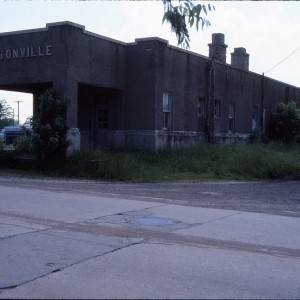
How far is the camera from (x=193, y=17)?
160 inches

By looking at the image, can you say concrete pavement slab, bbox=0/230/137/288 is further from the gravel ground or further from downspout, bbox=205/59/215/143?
downspout, bbox=205/59/215/143

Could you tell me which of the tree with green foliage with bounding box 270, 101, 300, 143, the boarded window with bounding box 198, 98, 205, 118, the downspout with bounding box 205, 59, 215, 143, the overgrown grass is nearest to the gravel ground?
the overgrown grass

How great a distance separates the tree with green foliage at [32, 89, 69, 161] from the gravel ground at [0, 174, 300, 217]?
2.01 metres

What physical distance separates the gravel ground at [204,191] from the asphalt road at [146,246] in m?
0.09

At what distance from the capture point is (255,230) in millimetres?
9352

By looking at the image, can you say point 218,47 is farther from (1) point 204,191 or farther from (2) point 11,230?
(2) point 11,230

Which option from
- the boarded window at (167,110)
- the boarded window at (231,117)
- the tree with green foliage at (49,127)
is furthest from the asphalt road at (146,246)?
the boarded window at (231,117)

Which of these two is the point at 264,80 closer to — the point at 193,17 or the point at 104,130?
the point at 104,130

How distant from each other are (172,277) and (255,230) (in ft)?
11.3

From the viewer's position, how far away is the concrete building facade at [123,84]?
21.5 metres

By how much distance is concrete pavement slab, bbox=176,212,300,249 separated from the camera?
8.54 m

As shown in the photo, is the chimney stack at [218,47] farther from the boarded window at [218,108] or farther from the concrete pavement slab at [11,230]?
the concrete pavement slab at [11,230]

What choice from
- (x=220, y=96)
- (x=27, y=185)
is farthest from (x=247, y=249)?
(x=220, y=96)

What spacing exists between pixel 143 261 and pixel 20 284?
180 centimetres
